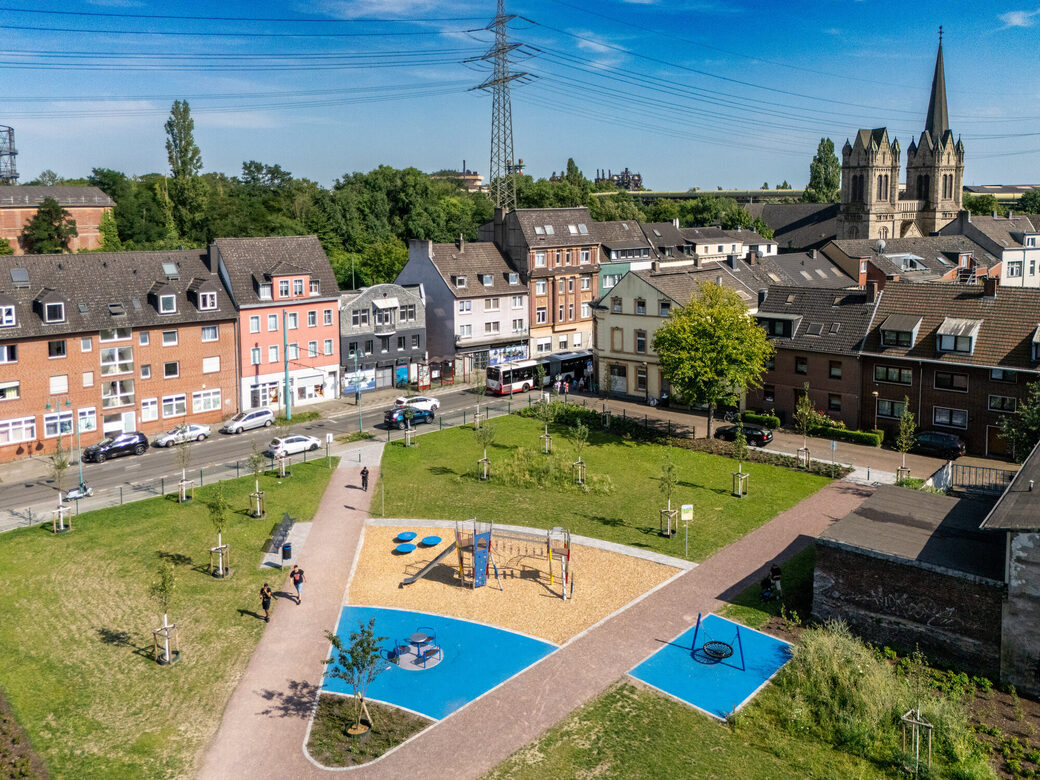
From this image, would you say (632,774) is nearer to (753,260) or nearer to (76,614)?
(76,614)

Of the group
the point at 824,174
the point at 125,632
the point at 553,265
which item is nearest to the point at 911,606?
the point at 125,632

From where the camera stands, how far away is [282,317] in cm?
6072

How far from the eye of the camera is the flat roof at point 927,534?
93.1 feet

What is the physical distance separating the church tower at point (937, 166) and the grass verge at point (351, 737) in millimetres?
122412

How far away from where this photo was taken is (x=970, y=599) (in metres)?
27.3

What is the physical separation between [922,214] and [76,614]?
126 m

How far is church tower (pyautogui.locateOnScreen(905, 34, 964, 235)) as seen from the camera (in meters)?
125

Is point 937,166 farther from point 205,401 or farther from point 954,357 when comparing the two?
point 205,401

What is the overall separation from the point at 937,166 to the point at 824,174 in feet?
171

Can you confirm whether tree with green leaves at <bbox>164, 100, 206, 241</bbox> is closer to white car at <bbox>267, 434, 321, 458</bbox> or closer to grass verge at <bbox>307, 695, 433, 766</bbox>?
white car at <bbox>267, 434, 321, 458</bbox>

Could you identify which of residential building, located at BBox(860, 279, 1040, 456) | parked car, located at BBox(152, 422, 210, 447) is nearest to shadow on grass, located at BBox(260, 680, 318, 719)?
parked car, located at BBox(152, 422, 210, 447)

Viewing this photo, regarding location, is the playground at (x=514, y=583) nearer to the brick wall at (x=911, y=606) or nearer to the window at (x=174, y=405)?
the brick wall at (x=911, y=606)

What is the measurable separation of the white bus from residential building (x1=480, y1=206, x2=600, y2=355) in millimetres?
5605

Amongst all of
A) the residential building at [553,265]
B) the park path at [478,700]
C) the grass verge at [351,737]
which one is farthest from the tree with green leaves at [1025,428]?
the residential building at [553,265]
